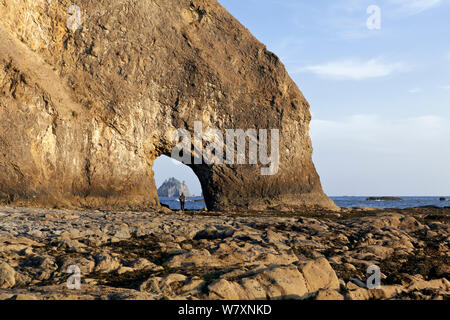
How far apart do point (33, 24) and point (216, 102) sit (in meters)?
11.2

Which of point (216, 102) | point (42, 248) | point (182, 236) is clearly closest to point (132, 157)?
point (216, 102)

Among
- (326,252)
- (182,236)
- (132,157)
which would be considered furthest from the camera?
(132,157)

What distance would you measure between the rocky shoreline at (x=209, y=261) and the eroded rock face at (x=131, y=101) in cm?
846

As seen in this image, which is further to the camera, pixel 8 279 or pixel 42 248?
pixel 42 248

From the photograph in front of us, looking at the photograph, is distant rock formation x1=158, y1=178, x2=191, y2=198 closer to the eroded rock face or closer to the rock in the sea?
the eroded rock face

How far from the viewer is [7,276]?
6.82 metres

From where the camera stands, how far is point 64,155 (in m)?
22.1

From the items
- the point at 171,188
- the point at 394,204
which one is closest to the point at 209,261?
the point at 394,204

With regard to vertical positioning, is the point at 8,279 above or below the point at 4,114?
below

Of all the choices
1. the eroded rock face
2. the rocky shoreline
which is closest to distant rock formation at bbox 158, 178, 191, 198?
the eroded rock face

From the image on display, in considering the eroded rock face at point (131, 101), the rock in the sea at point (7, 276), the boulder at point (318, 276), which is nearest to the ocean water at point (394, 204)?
the eroded rock face at point (131, 101)

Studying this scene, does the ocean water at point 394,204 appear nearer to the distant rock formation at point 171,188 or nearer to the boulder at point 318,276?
the boulder at point 318,276
